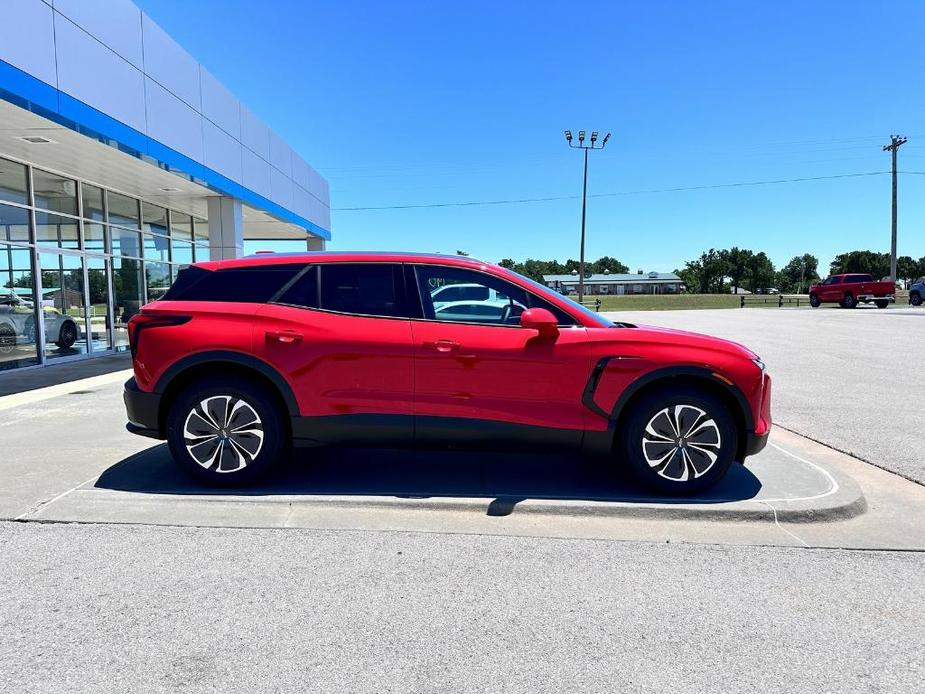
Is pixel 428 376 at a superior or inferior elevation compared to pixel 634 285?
inferior

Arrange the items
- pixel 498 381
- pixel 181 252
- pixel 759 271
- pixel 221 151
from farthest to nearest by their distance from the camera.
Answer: pixel 759 271 → pixel 181 252 → pixel 221 151 → pixel 498 381

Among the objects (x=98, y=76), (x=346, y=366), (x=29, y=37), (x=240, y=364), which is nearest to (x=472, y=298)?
(x=346, y=366)

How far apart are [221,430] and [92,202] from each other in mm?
12279

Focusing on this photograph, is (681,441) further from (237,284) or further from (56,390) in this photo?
(56,390)

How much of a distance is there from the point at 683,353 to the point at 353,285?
2.46 meters

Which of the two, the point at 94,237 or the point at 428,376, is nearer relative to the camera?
the point at 428,376

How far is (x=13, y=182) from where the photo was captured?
1167cm

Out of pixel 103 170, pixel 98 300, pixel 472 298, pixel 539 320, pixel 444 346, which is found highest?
pixel 103 170

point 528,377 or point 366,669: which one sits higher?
point 528,377

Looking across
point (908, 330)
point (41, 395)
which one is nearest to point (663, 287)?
point (908, 330)

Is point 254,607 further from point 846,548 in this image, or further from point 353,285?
point 846,548

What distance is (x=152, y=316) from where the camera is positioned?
4.54 metres

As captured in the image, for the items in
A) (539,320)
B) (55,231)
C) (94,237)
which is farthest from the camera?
(94,237)

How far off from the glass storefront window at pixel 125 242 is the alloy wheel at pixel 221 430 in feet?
40.0
